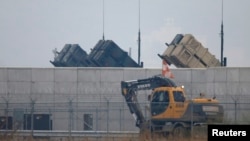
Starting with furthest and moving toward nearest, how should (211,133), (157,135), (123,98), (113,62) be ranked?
(113,62) → (123,98) → (157,135) → (211,133)

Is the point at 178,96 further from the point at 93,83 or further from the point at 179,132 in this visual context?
the point at 93,83

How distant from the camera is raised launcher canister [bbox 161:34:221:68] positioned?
5112 cm

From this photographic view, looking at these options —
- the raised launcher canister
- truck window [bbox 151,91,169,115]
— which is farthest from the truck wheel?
the raised launcher canister

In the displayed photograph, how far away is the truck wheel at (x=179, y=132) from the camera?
116 ft

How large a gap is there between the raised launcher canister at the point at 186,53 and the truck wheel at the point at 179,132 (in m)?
13.8

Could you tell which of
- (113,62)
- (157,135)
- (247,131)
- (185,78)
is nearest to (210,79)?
(185,78)

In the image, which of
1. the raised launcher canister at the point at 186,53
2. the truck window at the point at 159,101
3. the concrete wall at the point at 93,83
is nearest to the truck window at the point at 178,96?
the truck window at the point at 159,101

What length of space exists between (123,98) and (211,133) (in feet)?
94.6

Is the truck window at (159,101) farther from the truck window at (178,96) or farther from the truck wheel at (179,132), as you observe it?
the truck wheel at (179,132)

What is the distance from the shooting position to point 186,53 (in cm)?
5150

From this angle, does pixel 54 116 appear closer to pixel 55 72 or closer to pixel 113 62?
pixel 55 72

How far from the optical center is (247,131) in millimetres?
16859

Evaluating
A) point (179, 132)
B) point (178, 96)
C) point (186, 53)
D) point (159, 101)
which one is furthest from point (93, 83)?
point (179, 132)

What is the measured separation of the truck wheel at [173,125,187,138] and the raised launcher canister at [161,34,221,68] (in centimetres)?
1383
